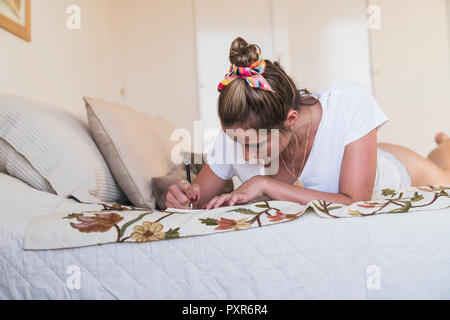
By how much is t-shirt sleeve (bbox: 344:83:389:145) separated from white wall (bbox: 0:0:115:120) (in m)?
1.36

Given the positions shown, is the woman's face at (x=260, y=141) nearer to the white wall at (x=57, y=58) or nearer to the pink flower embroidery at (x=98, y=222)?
the pink flower embroidery at (x=98, y=222)

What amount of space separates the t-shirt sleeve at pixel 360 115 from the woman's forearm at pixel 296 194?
185mm

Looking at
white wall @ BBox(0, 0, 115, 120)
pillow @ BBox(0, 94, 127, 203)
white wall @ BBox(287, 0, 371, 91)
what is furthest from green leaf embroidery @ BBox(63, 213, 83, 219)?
white wall @ BBox(287, 0, 371, 91)

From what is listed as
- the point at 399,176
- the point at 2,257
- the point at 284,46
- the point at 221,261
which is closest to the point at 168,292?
the point at 221,261

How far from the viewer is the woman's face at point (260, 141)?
124cm

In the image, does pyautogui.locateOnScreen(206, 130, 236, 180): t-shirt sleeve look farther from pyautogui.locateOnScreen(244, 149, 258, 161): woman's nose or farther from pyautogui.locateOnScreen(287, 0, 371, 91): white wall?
pyautogui.locateOnScreen(287, 0, 371, 91): white wall

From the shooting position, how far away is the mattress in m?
0.87

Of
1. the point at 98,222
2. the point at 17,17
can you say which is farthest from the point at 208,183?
the point at 17,17

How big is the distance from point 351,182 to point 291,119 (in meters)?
0.26

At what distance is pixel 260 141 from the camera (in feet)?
4.10

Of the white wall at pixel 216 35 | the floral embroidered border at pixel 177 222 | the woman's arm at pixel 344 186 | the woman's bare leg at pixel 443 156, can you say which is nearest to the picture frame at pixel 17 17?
the floral embroidered border at pixel 177 222

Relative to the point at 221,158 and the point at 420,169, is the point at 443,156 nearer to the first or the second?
the point at 420,169

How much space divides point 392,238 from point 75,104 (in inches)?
83.7

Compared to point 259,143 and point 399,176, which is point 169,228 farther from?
point 399,176
